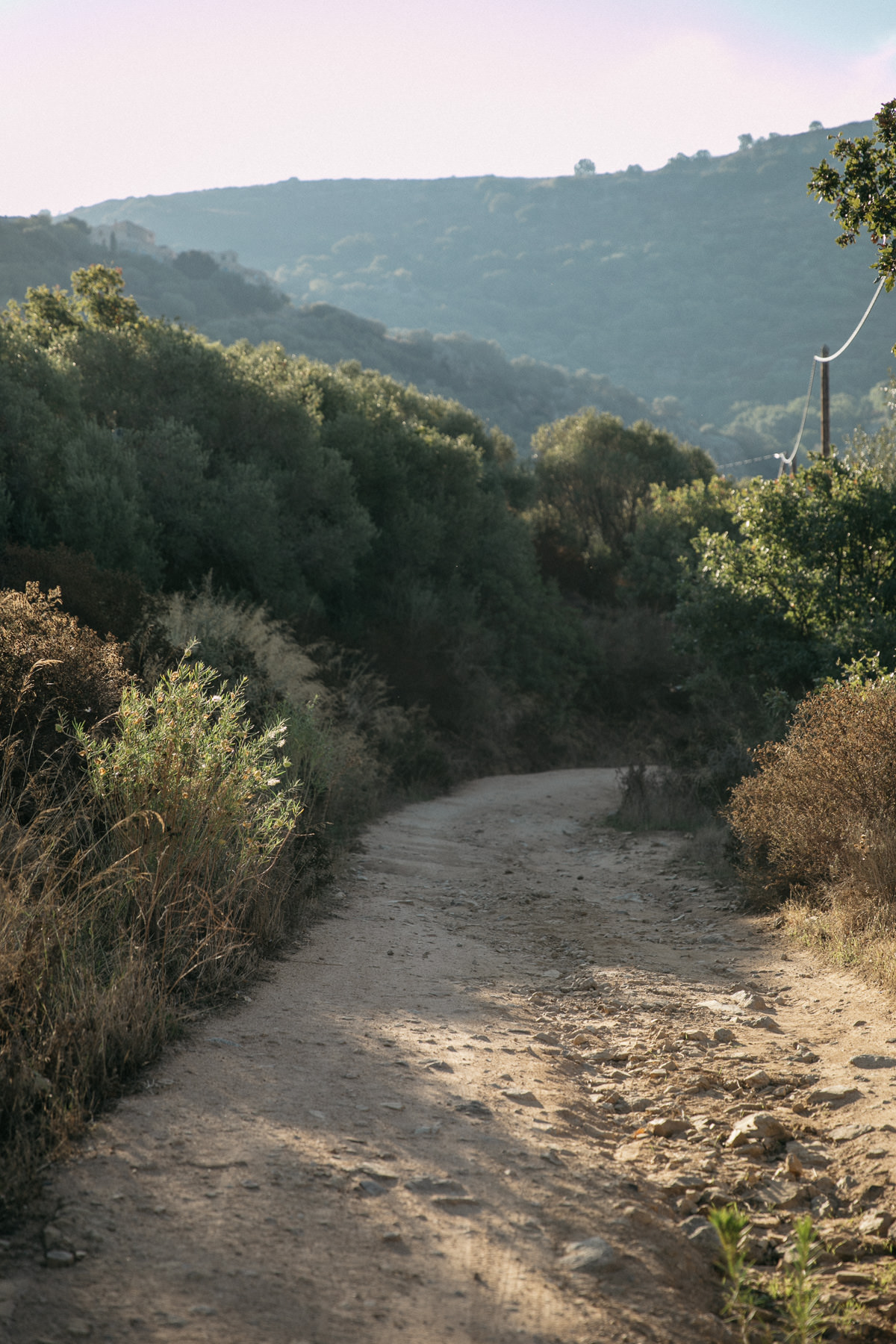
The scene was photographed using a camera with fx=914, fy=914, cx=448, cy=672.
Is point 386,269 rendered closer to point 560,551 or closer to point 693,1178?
point 560,551

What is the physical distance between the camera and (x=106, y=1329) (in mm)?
2281

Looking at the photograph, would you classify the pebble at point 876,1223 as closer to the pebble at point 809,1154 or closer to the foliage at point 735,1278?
the pebble at point 809,1154

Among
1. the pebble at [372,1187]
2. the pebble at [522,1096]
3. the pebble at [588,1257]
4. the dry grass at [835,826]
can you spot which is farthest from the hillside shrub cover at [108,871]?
the dry grass at [835,826]

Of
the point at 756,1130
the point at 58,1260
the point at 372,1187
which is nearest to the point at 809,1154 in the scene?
the point at 756,1130

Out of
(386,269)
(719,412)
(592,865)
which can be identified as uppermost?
(386,269)

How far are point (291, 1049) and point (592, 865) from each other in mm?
6718

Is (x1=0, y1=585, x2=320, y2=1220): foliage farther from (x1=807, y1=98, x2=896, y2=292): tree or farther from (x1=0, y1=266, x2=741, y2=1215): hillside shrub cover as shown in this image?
(x1=807, y1=98, x2=896, y2=292): tree

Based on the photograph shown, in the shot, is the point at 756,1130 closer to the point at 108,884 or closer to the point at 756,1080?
the point at 756,1080

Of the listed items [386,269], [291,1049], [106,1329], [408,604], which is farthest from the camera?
[386,269]

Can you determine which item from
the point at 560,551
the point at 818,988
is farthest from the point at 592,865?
the point at 560,551

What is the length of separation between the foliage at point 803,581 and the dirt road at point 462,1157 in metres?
8.79

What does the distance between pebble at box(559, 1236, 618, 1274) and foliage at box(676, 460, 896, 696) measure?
1158cm

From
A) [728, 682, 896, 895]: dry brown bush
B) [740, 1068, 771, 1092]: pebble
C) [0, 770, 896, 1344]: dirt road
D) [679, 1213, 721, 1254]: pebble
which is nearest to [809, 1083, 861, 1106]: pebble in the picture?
[0, 770, 896, 1344]: dirt road

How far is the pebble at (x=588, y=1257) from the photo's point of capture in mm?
2666
